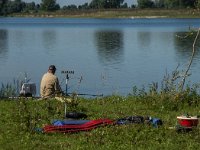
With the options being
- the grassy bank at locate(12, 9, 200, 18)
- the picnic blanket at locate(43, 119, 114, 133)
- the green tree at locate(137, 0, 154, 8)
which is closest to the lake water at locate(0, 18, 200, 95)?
the picnic blanket at locate(43, 119, 114, 133)

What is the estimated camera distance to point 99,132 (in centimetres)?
1013

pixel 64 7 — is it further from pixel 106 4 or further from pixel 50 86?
pixel 50 86

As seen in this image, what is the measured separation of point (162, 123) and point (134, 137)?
1352 millimetres

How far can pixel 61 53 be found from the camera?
Result: 4209cm

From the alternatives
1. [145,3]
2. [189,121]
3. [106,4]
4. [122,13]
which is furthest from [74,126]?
[106,4]

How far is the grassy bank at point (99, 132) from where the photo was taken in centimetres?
945

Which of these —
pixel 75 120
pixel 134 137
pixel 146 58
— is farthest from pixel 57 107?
pixel 146 58

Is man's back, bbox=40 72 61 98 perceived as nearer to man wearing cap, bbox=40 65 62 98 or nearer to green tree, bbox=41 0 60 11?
man wearing cap, bbox=40 65 62 98

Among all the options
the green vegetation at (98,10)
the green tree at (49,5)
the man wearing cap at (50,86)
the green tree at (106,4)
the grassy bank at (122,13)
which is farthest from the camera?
the green tree at (49,5)

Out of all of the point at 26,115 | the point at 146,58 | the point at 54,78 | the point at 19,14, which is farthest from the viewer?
the point at 19,14

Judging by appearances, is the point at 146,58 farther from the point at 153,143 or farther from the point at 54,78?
the point at 153,143

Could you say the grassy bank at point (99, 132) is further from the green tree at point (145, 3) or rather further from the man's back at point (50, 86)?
the green tree at point (145, 3)

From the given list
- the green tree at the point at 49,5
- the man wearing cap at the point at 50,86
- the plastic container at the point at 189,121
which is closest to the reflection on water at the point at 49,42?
the man wearing cap at the point at 50,86

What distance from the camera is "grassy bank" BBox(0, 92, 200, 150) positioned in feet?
31.0
